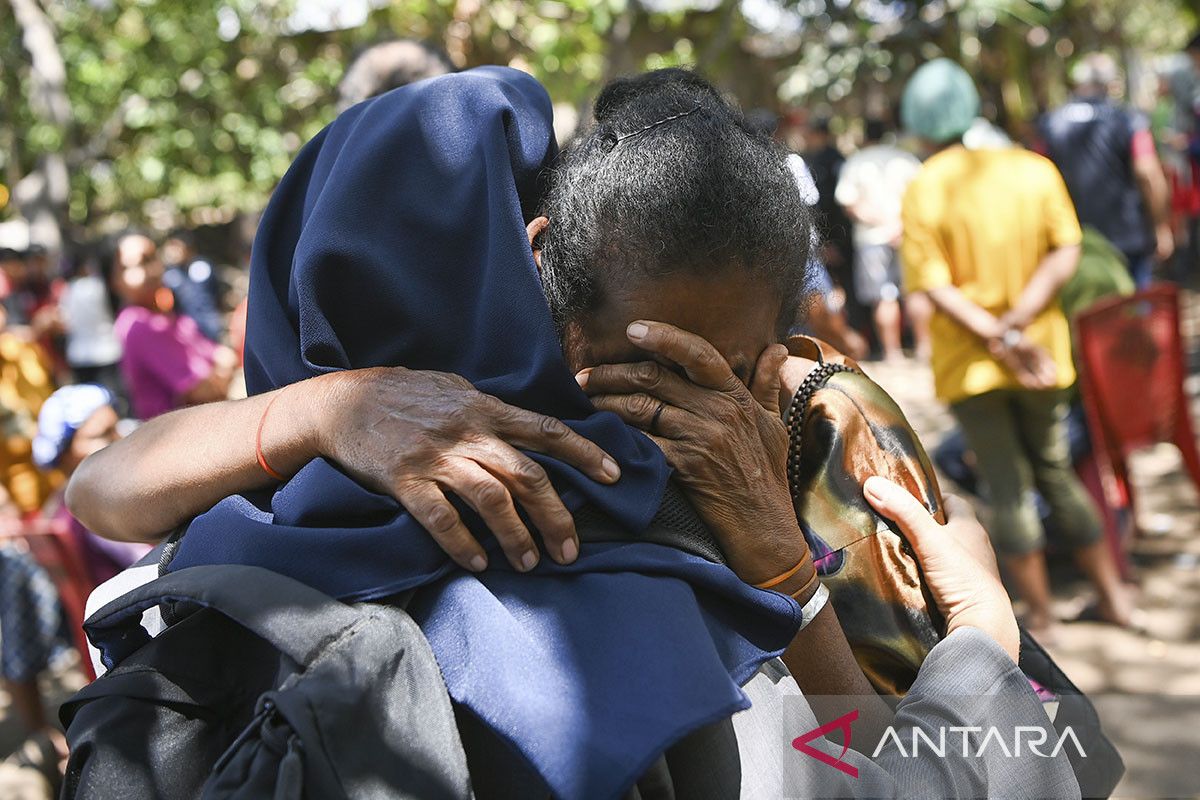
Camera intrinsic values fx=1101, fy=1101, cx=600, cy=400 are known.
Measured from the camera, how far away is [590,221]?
1314mm

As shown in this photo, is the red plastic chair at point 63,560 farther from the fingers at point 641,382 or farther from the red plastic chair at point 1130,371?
the red plastic chair at point 1130,371

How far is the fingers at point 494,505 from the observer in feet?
3.85

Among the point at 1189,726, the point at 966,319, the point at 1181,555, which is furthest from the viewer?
the point at 1181,555

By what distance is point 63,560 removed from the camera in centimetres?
418

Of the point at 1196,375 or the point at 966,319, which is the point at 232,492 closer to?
the point at 966,319

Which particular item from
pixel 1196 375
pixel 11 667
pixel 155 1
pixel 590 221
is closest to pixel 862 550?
pixel 590 221

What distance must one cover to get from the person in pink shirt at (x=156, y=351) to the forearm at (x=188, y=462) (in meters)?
3.98

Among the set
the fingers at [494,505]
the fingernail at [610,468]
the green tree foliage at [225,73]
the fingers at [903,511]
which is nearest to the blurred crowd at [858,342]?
the fingers at [903,511]

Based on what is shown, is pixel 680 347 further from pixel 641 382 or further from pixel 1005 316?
pixel 1005 316

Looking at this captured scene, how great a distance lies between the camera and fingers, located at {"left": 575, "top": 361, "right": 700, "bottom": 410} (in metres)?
1.31

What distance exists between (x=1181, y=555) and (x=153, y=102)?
10613 millimetres

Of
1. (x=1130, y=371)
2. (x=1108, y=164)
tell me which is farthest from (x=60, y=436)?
(x=1108, y=164)

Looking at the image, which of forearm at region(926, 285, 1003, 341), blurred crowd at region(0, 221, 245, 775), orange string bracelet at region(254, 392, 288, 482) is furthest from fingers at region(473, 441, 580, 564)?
forearm at region(926, 285, 1003, 341)

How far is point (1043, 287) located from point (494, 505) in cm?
364
